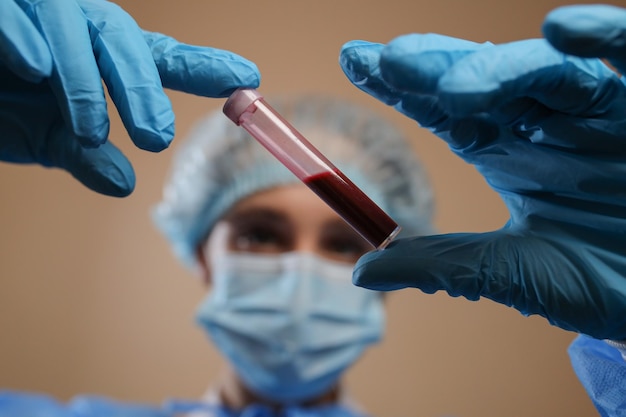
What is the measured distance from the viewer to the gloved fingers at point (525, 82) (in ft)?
A: 1.88

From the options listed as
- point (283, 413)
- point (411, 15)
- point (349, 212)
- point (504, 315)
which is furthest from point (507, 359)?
point (349, 212)

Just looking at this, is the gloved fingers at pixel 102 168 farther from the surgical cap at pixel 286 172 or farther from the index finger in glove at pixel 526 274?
the surgical cap at pixel 286 172

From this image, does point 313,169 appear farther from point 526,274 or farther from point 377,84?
Result: point 526,274

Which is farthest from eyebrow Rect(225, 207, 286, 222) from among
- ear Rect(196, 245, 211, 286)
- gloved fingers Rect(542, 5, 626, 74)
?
gloved fingers Rect(542, 5, 626, 74)

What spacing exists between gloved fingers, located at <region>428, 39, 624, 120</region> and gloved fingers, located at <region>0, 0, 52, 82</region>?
1.50 feet

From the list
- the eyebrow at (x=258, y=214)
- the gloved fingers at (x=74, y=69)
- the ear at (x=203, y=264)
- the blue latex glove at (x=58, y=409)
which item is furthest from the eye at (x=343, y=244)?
the gloved fingers at (x=74, y=69)

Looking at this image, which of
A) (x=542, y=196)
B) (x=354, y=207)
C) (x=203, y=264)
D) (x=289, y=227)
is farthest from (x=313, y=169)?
(x=203, y=264)

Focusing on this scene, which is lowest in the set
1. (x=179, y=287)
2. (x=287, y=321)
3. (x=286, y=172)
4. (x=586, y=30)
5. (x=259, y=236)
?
(x=179, y=287)

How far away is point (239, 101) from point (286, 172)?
75 cm

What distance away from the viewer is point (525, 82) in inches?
24.4

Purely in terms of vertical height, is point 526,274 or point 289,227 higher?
point 526,274

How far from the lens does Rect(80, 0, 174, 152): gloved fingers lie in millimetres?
708

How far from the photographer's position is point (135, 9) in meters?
1.99

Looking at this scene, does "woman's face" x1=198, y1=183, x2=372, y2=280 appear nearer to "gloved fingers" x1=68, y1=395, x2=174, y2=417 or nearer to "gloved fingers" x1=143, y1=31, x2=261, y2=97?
"gloved fingers" x1=68, y1=395, x2=174, y2=417
